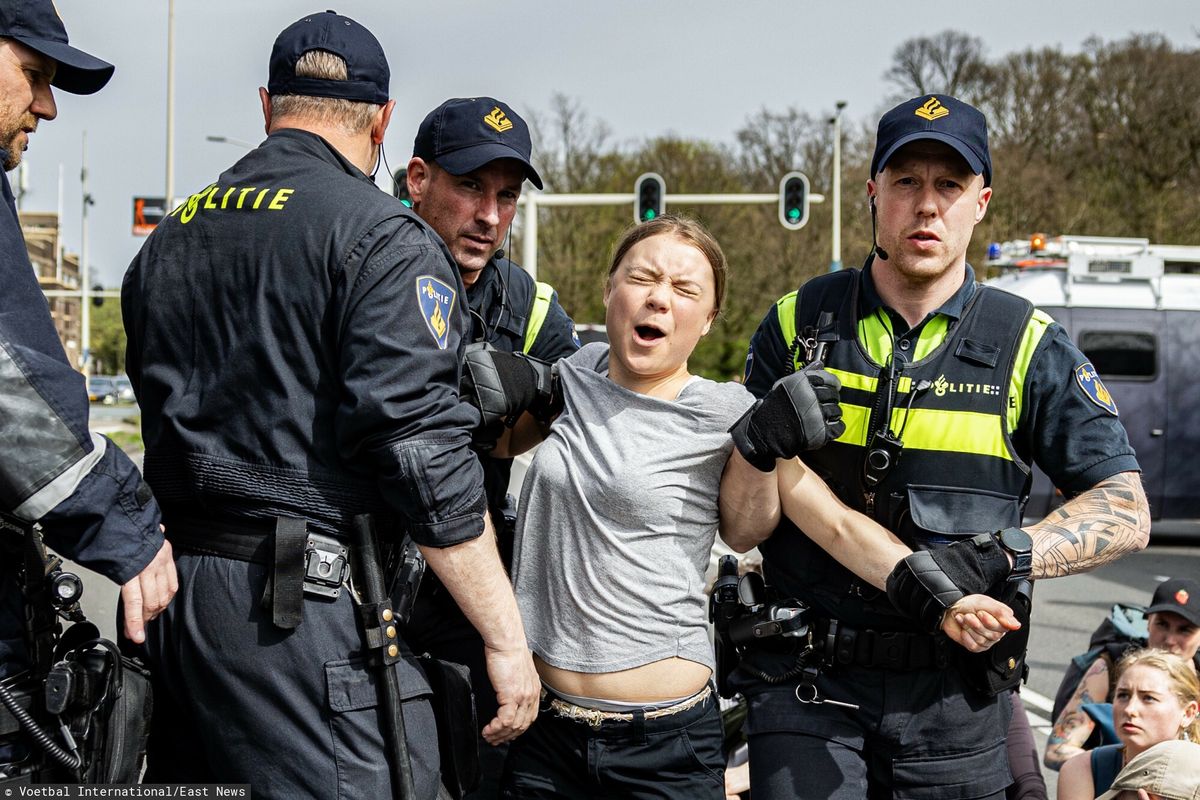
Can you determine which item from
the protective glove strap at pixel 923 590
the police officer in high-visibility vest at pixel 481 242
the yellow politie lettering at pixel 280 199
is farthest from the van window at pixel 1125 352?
the yellow politie lettering at pixel 280 199

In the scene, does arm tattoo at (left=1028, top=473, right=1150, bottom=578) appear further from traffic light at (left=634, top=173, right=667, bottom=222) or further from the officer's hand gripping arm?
traffic light at (left=634, top=173, right=667, bottom=222)

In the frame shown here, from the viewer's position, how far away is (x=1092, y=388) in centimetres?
297

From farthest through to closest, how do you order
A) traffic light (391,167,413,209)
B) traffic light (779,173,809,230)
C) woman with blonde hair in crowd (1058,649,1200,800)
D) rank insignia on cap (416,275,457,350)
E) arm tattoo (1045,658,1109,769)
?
traffic light (779,173,809,230), arm tattoo (1045,658,1109,769), woman with blonde hair in crowd (1058,649,1200,800), traffic light (391,167,413,209), rank insignia on cap (416,275,457,350)

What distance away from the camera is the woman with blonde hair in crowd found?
13.7 feet

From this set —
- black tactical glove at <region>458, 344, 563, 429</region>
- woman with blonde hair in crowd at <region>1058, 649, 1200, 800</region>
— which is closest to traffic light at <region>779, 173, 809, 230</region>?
woman with blonde hair in crowd at <region>1058, 649, 1200, 800</region>

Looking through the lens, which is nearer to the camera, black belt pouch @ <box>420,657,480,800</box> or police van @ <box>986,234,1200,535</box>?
black belt pouch @ <box>420,657,480,800</box>

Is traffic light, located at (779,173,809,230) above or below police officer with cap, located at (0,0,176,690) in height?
above

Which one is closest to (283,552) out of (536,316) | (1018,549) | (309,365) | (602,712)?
(309,365)

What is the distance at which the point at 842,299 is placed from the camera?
3.19m

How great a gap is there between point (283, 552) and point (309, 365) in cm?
39

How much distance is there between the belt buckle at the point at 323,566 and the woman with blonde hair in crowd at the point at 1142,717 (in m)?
2.96

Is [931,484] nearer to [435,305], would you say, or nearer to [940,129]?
[940,129]

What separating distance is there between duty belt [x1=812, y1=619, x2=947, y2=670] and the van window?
35.6 ft

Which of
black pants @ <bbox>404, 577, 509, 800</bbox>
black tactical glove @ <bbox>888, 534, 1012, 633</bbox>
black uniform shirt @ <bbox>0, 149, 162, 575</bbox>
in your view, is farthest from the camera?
black pants @ <bbox>404, 577, 509, 800</bbox>
